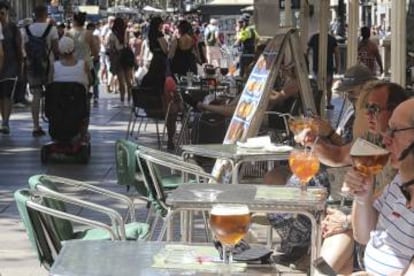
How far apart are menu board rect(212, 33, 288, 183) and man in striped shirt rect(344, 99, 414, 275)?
10.2ft

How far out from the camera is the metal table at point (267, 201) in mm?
4152

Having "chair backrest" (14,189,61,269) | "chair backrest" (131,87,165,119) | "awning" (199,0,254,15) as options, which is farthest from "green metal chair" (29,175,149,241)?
"awning" (199,0,254,15)

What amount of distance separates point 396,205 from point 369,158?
26cm

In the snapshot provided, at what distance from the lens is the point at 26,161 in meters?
11.3

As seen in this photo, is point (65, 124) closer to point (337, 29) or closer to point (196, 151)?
point (196, 151)

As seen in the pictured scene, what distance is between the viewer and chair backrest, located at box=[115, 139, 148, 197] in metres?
6.20

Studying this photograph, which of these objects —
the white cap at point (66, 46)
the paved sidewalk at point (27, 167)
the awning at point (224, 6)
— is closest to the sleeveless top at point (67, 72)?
the white cap at point (66, 46)

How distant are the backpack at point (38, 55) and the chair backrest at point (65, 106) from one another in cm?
275

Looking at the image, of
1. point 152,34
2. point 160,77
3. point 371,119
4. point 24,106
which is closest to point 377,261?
point 371,119

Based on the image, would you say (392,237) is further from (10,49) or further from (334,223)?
(10,49)

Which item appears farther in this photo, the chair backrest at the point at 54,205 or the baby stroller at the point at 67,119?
the baby stroller at the point at 67,119

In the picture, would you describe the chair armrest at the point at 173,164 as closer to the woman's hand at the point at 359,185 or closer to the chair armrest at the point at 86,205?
the chair armrest at the point at 86,205

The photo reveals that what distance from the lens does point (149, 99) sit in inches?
487

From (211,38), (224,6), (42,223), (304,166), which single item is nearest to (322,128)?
(304,166)
